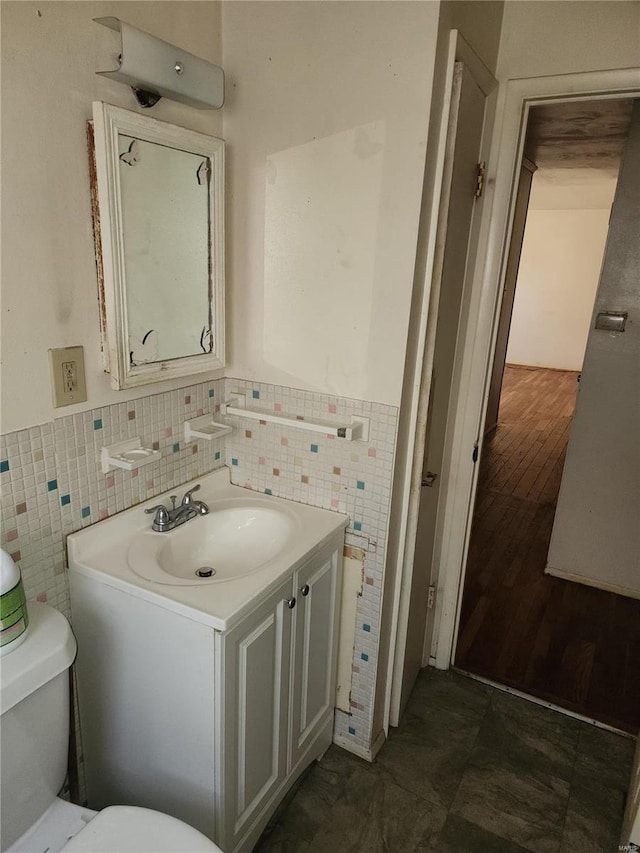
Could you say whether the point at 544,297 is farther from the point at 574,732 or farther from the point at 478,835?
the point at 478,835

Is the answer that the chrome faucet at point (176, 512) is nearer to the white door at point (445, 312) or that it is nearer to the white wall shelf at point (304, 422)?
the white wall shelf at point (304, 422)

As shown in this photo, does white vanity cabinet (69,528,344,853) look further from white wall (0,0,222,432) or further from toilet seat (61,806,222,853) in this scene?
white wall (0,0,222,432)

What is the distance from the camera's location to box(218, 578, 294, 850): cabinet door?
131cm

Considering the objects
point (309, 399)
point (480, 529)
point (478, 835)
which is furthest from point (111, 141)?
point (480, 529)

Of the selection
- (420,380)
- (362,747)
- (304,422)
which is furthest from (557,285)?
(362,747)

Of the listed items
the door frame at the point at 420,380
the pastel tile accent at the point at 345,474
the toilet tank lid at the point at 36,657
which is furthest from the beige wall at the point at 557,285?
the toilet tank lid at the point at 36,657

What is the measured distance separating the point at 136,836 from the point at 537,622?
2019mm

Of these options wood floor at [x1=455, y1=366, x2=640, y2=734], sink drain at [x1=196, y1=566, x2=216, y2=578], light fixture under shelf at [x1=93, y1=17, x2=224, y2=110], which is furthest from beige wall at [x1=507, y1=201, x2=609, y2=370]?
sink drain at [x1=196, y1=566, x2=216, y2=578]

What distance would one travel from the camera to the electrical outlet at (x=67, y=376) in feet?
4.24

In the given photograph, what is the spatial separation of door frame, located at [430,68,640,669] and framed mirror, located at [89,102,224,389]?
0.88m

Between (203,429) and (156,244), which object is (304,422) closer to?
(203,429)

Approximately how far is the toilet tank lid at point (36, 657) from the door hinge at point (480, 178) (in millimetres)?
1683

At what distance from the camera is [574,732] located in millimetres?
2018

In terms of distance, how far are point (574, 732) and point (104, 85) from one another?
2409 mm
